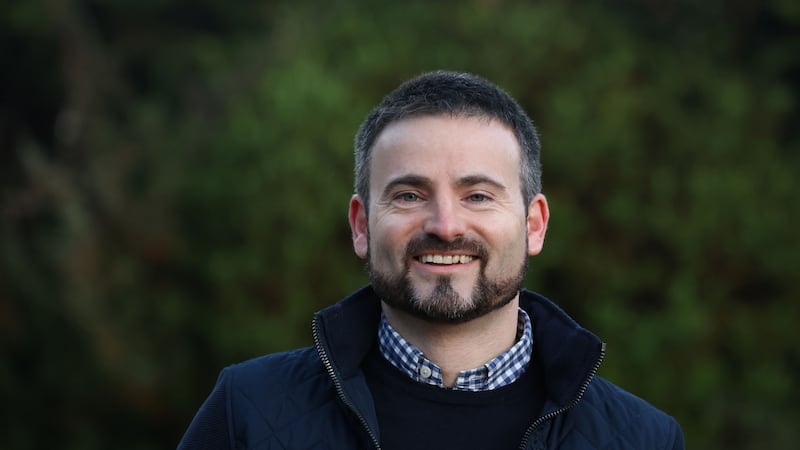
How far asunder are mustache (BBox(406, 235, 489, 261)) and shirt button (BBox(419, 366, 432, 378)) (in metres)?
0.24

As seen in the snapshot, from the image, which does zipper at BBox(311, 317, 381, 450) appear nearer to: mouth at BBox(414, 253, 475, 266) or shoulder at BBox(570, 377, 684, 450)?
mouth at BBox(414, 253, 475, 266)

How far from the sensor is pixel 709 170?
7.14 metres

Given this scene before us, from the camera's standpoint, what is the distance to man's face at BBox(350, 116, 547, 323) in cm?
209

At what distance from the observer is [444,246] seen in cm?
207

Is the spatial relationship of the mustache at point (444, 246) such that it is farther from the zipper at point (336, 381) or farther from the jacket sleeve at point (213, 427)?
the jacket sleeve at point (213, 427)

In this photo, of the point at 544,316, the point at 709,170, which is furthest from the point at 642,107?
the point at 544,316

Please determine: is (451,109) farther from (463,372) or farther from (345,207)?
(345,207)

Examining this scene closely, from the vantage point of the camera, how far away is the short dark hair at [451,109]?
7.29 ft

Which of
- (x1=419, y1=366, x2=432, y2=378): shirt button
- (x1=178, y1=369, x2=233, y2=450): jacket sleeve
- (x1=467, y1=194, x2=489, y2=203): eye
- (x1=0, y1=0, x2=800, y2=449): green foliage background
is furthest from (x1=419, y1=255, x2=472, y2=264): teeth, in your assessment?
(x1=0, y1=0, x2=800, y2=449): green foliage background

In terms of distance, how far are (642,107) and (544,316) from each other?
18.1 feet

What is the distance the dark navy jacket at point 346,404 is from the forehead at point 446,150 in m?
0.36

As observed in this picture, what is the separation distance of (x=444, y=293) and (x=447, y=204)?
0.61 ft

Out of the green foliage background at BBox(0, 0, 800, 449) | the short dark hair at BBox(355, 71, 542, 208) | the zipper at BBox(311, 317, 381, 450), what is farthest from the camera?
the green foliage background at BBox(0, 0, 800, 449)

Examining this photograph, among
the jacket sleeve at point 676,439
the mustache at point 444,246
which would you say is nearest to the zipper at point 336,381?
the mustache at point 444,246
